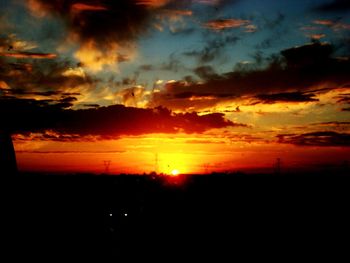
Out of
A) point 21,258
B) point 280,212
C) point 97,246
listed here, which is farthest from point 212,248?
point 280,212

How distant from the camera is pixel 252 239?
43938 millimetres

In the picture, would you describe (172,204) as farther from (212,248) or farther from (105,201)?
(212,248)

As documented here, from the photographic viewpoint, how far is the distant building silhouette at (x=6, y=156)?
11.0 metres

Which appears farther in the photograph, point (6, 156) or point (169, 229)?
point (169, 229)

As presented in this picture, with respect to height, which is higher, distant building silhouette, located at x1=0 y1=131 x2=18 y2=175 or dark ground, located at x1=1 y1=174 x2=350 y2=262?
dark ground, located at x1=1 y1=174 x2=350 y2=262

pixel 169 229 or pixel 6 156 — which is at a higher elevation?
pixel 169 229

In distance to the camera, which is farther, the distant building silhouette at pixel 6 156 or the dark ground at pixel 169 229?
the dark ground at pixel 169 229

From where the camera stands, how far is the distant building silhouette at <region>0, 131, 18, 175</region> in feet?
36.2

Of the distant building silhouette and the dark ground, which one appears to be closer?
the distant building silhouette

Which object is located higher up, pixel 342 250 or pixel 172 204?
pixel 172 204

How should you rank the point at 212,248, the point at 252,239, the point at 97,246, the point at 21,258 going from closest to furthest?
the point at 21,258, the point at 97,246, the point at 212,248, the point at 252,239

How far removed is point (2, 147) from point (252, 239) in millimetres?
36849

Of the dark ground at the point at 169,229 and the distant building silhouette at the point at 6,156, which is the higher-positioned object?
the dark ground at the point at 169,229

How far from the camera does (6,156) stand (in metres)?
11.1
